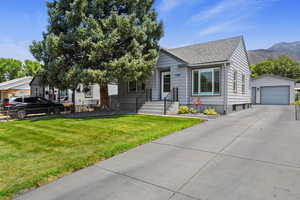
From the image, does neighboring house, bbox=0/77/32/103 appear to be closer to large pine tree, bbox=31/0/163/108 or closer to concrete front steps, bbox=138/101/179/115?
large pine tree, bbox=31/0/163/108

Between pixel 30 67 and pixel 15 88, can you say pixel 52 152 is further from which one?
pixel 30 67

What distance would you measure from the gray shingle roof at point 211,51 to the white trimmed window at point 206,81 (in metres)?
0.72

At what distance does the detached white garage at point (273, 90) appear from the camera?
64.5 feet

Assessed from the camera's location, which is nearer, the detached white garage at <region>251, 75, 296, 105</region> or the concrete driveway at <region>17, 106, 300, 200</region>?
the concrete driveway at <region>17, 106, 300, 200</region>

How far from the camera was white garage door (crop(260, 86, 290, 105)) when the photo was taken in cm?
Answer: 1992

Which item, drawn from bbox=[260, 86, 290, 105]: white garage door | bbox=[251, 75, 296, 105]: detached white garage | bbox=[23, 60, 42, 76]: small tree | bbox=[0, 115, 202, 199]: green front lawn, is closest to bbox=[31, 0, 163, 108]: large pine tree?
bbox=[0, 115, 202, 199]: green front lawn

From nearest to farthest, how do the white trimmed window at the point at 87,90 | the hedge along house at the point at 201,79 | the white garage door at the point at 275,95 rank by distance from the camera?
the hedge along house at the point at 201,79, the white trimmed window at the point at 87,90, the white garage door at the point at 275,95

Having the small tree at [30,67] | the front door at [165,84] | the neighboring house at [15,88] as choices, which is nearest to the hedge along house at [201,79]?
the front door at [165,84]

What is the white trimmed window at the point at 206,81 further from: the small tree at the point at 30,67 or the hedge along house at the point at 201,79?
the small tree at the point at 30,67

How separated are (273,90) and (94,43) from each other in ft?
71.1

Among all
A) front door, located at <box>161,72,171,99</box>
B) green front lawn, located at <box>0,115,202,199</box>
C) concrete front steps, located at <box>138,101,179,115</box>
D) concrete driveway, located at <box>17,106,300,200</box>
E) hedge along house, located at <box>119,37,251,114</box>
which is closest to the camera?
concrete driveway, located at <box>17,106,300,200</box>

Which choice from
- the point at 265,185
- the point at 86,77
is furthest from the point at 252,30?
the point at 265,185

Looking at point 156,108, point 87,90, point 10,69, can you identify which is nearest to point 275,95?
point 156,108

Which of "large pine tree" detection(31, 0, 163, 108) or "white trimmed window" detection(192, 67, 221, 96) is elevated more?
"large pine tree" detection(31, 0, 163, 108)
